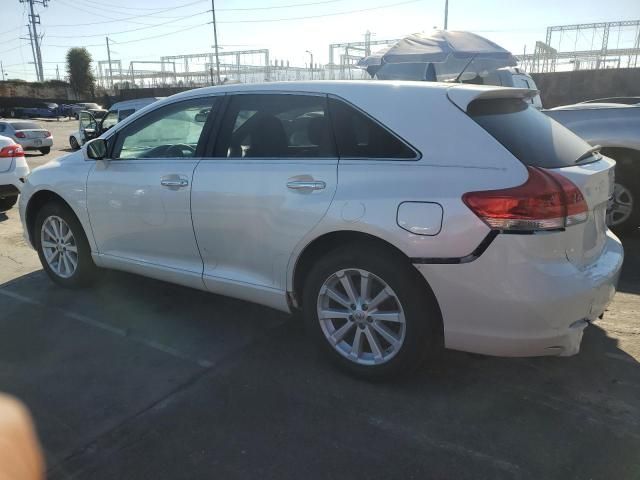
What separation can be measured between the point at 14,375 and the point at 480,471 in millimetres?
2771

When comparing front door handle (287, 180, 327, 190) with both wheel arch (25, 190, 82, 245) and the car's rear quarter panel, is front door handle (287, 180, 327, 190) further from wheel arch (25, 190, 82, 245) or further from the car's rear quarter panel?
wheel arch (25, 190, 82, 245)

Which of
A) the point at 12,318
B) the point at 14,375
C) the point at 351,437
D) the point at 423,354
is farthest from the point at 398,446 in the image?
the point at 12,318

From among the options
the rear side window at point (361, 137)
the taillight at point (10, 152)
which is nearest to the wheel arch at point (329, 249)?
the rear side window at point (361, 137)

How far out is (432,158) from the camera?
276 centimetres

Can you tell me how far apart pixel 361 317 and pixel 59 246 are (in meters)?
3.13

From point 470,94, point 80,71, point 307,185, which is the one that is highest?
point 80,71

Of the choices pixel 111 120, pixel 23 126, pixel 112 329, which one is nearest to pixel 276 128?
pixel 112 329

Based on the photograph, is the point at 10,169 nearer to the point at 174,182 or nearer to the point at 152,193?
the point at 152,193

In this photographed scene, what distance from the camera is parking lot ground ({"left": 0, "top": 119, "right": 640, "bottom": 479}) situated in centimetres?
243

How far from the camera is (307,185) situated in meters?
3.08

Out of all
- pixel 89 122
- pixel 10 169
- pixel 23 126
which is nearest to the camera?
pixel 10 169

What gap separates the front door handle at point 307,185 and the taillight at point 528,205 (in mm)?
832

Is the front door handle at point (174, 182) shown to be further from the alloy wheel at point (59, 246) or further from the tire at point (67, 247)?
the alloy wheel at point (59, 246)

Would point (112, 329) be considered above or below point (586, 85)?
below
